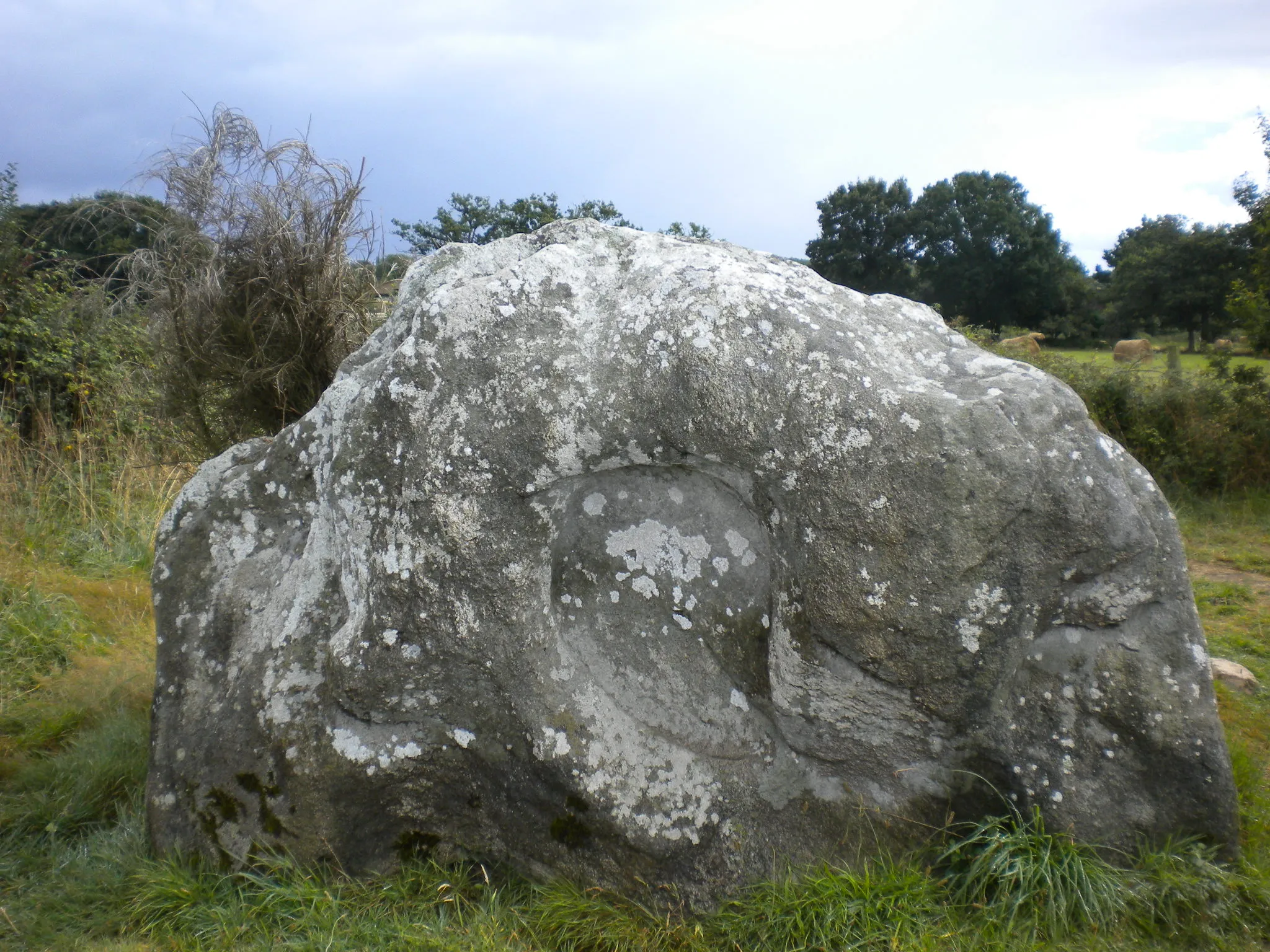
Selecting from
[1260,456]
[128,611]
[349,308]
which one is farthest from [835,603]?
[1260,456]

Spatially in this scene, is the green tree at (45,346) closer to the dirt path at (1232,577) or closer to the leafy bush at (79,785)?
the leafy bush at (79,785)

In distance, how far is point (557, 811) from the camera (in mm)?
2611

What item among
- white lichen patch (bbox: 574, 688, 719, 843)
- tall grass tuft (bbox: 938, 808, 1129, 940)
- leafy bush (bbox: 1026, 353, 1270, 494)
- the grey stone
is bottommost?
the grey stone

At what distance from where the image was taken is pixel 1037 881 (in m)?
2.41

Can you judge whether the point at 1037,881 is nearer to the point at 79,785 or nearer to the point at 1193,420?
the point at 79,785

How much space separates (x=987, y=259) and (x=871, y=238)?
3.75 meters

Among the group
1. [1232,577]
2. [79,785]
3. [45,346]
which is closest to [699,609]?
[79,785]

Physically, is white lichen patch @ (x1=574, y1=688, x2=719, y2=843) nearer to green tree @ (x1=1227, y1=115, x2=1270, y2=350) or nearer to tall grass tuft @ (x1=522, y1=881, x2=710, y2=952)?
tall grass tuft @ (x1=522, y1=881, x2=710, y2=952)

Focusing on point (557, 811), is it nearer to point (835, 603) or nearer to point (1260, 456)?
point (835, 603)

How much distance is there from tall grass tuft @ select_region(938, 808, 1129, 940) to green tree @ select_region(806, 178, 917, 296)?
1067 inches

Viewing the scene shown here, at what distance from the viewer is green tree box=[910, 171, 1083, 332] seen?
2823 cm

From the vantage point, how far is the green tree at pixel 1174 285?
2297cm

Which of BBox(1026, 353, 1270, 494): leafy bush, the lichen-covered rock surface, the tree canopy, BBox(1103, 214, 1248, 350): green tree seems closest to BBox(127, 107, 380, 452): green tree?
the lichen-covered rock surface

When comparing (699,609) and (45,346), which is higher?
(45,346)
